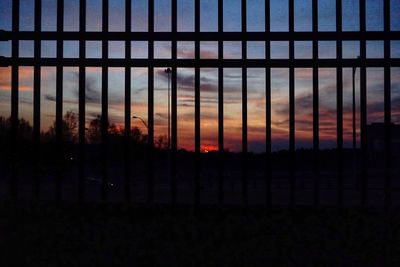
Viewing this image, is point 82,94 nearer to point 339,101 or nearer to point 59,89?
point 59,89

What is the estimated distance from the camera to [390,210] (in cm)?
689

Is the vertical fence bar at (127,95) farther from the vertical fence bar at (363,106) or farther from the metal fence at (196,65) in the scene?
the vertical fence bar at (363,106)

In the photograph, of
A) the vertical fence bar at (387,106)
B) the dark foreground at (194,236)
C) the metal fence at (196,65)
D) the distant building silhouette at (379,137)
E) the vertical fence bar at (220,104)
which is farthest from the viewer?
the distant building silhouette at (379,137)

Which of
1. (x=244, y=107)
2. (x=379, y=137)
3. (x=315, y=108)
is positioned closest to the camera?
(x=244, y=107)

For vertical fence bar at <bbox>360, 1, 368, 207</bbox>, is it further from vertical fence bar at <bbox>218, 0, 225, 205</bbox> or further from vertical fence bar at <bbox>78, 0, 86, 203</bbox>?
vertical fence bar at <bbox>78, 0, 86, 203</bbox>

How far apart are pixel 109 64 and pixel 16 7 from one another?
1189mm

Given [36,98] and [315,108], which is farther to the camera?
[315,108]

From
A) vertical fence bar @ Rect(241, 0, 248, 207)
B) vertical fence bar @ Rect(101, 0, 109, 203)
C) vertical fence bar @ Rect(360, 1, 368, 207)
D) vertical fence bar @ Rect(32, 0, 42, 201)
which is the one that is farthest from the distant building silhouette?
vertical fence bar @ Rect(32, 0, 42, 201)

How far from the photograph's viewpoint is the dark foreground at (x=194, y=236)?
4762 mm

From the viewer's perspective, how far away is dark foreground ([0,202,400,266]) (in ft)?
15.6

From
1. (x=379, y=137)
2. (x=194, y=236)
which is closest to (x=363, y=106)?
(x=194, y=236)

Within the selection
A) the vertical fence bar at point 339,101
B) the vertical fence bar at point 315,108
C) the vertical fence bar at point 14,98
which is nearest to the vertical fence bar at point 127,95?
the vertical fence bar at point 14,98

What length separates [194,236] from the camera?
5.61 meters

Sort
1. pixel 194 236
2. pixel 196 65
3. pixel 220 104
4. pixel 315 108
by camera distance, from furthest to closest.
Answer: pixel 315 108, pixel 220 104, pixel 196 65, pixel 194 236
